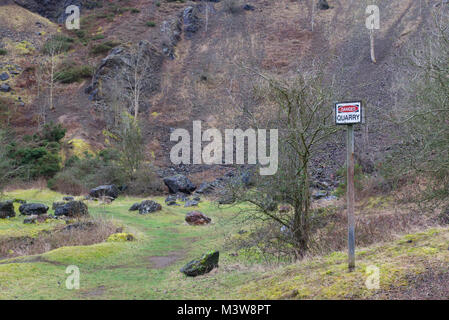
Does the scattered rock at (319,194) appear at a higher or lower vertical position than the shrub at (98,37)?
lower

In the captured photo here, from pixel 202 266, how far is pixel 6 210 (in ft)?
33.5

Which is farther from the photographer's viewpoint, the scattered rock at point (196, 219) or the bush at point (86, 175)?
the bush at point (86, 175)

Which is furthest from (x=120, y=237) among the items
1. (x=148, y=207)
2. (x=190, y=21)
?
(x=190, y=21)

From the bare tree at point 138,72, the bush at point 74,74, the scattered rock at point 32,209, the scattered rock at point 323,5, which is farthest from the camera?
the scattered rock at point 323,5

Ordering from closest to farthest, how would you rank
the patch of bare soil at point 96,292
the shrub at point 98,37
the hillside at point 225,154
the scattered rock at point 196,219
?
1. the patch of bare soil at point 96,292
2. the hillside at point 225,154
3. the scattered rock at point 196,219
4. the shrub at point 98,37

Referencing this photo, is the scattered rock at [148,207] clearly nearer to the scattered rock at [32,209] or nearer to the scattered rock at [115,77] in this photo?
the scattered rock at [32,209]

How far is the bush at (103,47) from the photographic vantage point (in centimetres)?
4916

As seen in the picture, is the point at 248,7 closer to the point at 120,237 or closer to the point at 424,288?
the point at 120,237

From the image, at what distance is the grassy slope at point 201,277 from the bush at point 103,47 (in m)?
42.6

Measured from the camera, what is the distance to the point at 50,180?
25188mm

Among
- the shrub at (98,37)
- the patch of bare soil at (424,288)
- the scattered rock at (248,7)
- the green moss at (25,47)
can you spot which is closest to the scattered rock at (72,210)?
the patch of bare soil at (424,288)

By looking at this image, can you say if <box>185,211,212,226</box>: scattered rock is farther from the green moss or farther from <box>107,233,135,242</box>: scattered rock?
the green moss
